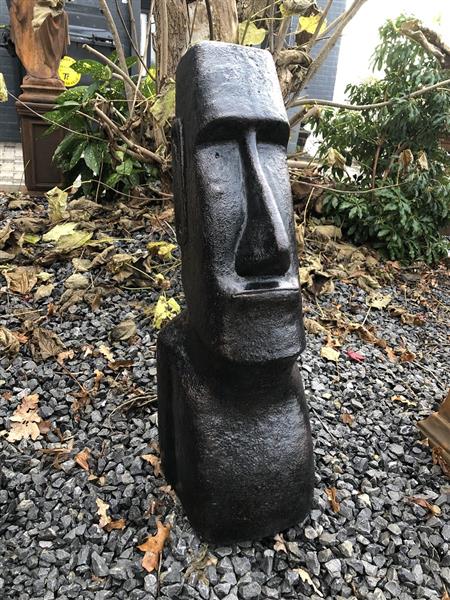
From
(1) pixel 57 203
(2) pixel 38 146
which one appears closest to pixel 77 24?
(2) pixel 38 146

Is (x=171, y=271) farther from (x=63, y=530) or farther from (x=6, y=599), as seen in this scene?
(x=6, y=599)

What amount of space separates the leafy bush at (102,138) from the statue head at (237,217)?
2.39 meters

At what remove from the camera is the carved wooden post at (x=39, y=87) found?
5.12 metres

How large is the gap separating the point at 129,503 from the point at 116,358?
88 cm

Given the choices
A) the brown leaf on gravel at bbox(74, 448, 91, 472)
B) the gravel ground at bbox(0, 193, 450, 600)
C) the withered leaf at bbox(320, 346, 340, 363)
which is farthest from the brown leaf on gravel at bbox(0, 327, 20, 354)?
the withered leaf at bbox(320, 346, 340, 363)

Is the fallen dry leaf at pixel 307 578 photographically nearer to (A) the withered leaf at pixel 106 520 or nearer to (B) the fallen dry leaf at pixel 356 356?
(A) the withered leaf at pixel 106 520

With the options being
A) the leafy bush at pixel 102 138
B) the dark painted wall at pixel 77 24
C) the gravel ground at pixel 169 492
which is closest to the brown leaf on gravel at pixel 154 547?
the gravel ground at pixel 169 492

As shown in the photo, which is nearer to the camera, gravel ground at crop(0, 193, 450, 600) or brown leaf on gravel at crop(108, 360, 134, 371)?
gravel ground at crop(0, 193, 450, 600)

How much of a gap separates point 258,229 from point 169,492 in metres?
1.03

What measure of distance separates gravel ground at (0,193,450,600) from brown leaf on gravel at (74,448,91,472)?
2 cm

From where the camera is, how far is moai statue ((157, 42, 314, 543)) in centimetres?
143

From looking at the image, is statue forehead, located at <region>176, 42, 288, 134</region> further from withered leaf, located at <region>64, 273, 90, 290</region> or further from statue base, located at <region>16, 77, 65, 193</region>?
statue base, located at <region>16, 77, 65, 193</region>

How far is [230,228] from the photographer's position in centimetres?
144

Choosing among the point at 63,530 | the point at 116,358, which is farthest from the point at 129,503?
the point at 116,358
